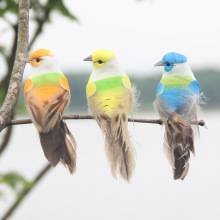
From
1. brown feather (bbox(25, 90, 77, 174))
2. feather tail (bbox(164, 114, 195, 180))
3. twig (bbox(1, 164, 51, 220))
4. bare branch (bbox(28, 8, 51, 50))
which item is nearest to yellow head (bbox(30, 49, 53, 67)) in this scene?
brown feather (bbox(25, 90, 77, 174))

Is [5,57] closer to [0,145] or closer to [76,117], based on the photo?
[0,145]

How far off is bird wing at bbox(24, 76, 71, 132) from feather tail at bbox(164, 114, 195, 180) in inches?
10.2

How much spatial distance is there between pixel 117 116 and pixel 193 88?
225 millimetres

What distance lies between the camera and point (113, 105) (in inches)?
36.4

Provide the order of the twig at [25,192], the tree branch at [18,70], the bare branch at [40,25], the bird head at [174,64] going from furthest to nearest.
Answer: the twig at [25,192] < the bare branch at [40,25] < the bird head at [174,64] < the tree branch at [18,70]

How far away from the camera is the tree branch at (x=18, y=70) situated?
0.88 meters

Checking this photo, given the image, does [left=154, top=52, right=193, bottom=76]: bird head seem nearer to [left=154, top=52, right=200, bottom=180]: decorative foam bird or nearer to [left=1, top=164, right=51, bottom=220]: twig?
[left=154, top=52, right=200, bottom=180]: decorative foam bird

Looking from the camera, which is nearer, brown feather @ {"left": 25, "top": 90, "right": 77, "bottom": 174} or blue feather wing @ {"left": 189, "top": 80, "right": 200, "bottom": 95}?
brown feather @ {"left": 25, "top": 90, "right": 77, "bottom": 174}

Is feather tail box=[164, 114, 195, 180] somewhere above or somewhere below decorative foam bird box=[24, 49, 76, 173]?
below

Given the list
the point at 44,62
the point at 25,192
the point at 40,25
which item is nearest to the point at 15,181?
the point at 25,192

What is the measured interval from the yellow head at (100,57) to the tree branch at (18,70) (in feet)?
0.51

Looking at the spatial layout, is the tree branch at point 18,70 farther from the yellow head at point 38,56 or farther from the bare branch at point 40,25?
the bare branch at point 40,25

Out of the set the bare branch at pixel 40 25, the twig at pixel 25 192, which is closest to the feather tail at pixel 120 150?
the bare branch at pixel 40 25

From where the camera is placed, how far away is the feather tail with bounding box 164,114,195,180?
3.17ft
